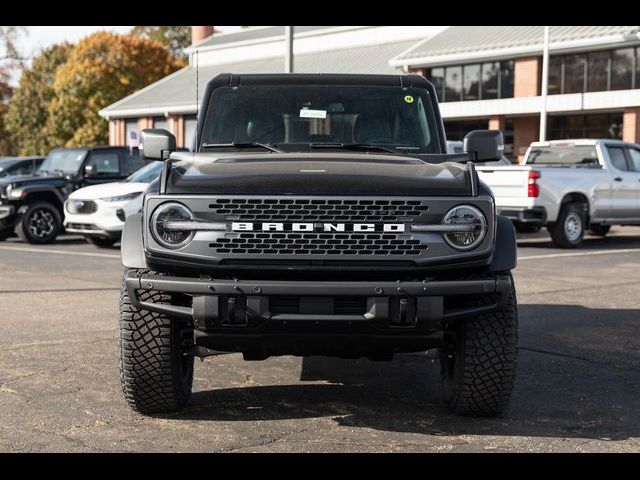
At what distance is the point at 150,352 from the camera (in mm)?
5465

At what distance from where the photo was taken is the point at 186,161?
6117 millimetres

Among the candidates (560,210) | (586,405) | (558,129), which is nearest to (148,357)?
(586,405)

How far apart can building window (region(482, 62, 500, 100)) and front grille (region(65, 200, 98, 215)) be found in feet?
92.8

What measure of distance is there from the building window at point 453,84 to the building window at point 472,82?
301 mm

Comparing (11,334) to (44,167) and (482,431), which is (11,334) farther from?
(44,167)

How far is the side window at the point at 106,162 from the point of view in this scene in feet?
64.7

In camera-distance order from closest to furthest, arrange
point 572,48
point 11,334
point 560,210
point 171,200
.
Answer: point 171,200 → point 11,334 → point 560,210 → point 572,48

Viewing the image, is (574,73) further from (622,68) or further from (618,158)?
(618,158)

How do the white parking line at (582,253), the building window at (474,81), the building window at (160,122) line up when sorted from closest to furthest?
the white parking line at (582,253)
the building window at (474,81)
the building window at (160,122)

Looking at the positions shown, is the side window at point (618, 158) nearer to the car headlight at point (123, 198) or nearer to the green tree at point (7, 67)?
the car headlight at point (123, 198)

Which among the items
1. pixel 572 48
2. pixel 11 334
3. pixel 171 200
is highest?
pixel 572 48

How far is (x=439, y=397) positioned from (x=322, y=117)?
198 centimetres

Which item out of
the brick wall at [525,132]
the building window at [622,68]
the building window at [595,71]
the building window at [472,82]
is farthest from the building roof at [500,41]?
the brick wall at [525,132]
